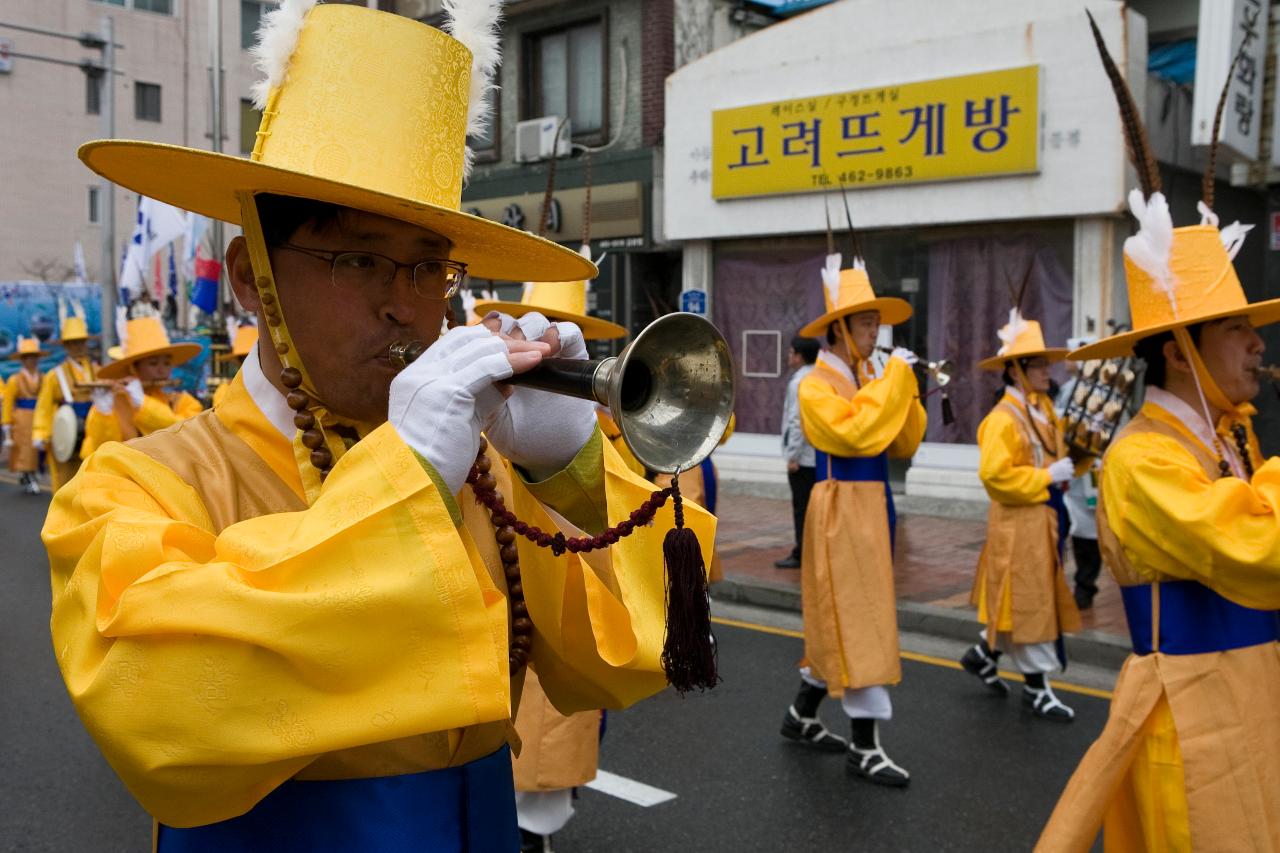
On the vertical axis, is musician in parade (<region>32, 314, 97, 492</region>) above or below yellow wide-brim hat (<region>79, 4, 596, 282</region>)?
below

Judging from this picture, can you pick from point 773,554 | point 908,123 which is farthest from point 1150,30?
point 773,554

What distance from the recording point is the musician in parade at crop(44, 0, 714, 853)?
146cm

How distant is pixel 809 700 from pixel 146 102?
1449 inches

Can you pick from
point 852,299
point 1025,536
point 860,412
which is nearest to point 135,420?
point 852,299

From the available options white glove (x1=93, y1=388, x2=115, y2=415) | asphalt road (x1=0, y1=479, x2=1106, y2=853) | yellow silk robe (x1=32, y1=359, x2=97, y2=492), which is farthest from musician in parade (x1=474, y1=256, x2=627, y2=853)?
yellow silk robe (x1=32, y1=359, x2=97, y2=492)

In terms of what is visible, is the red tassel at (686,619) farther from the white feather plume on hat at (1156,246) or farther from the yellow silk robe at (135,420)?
the yellow silk robe at (135,420)

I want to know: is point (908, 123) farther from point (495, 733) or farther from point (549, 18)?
point (495, 733)

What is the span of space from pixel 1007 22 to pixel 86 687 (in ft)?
40.2

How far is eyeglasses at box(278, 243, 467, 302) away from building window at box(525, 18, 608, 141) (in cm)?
1483

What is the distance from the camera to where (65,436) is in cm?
949

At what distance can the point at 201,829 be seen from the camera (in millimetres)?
1758

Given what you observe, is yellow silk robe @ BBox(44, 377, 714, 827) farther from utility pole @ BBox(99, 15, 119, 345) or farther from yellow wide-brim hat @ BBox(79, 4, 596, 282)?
utility pole @ BBox(99, 15, 119, 345)

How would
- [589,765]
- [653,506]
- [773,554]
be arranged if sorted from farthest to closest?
1. [773,554]
2. [589,765]
3. [653,506]

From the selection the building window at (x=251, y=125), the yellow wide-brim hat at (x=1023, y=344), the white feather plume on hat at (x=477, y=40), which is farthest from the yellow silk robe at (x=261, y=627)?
the yellow wide-brim hat at (x=1023, y=344)
